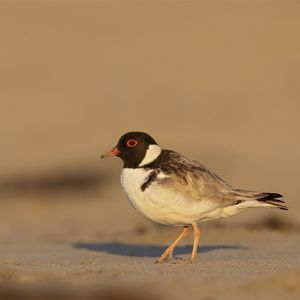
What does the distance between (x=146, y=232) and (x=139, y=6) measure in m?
32.4

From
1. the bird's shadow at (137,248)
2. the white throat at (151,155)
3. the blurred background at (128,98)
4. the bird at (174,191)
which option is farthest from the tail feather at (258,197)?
the blurred background at (128,98)

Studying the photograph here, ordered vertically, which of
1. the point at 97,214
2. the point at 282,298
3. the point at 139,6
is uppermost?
the point at 139,6

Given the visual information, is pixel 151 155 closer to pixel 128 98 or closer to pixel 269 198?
pixel 269 198

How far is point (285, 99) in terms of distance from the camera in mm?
28516

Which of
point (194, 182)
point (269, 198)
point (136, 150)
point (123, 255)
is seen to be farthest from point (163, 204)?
point (123, 255)

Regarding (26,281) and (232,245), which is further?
(232,245)

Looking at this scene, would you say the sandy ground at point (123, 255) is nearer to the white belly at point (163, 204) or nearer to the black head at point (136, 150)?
the white belly at point (163, 204)

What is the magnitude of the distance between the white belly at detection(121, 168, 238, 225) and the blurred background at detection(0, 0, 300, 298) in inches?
146

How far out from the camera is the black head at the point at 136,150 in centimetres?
980

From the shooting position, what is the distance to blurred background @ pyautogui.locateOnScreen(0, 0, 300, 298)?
1711 cm

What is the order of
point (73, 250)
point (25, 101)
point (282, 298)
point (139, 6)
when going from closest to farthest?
1. point (282, 298)
2. point (73, 250)
3. point (25, 101)
4. point (139, 6)

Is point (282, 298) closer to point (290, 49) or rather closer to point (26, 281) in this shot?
point (26, 281)

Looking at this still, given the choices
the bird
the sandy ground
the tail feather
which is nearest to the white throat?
the bird

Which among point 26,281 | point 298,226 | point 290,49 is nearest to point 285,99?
point 290,49
